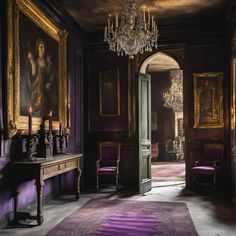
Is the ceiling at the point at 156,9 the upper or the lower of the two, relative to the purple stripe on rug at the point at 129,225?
upper

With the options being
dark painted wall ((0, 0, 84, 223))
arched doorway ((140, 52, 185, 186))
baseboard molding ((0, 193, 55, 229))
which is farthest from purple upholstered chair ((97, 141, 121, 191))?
arched doorway ((140, 52, 185, 186))

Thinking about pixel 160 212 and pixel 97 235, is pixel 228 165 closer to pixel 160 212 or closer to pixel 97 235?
pixel 160 212

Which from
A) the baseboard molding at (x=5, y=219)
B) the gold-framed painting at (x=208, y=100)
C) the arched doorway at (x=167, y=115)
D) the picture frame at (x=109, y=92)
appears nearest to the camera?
the baseboard molding at (x=5, y=219)

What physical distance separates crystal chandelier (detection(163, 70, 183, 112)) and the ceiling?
226 inches

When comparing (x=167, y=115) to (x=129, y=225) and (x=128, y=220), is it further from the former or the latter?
(x=129, y=225)

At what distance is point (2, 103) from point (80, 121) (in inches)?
131

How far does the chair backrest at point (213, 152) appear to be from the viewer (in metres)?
7.18

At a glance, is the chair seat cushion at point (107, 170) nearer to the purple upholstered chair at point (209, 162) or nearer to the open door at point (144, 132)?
the open door at point (144, 132)

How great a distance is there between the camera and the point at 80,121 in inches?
307

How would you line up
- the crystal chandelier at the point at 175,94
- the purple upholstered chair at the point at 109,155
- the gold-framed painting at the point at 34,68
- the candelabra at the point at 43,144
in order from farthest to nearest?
the crystal chandelier at the point at 175,94, the purple upholstered chair at the point at 109,155, the candelabra at the point at 43,144, the gold-framed painting at the point at 34,68

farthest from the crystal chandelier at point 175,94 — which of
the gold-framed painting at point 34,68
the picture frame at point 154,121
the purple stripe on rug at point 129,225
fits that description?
the purple stripe on rug at point 129,225

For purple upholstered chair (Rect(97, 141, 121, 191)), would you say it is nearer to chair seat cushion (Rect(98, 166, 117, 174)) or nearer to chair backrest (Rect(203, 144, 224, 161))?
chair seat cushion (Rect(98, 166, 117, 174))

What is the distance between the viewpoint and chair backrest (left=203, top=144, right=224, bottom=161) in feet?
23.6

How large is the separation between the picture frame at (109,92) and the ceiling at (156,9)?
122 centimetres
